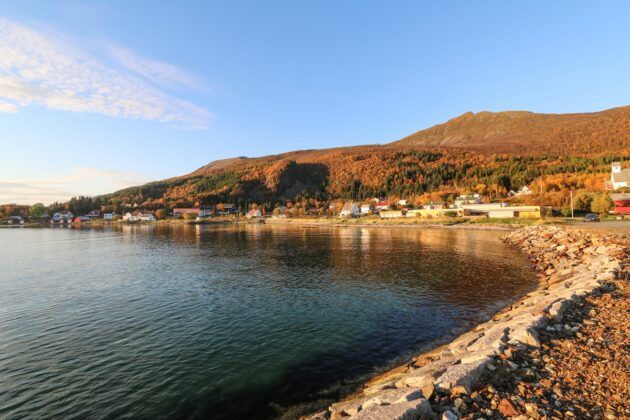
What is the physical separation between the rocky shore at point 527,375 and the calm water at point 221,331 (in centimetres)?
314

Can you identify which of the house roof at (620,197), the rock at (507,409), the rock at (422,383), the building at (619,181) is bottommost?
the rock at (422,383)

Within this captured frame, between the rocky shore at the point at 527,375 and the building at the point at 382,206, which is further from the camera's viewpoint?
the building at the point at 382,206

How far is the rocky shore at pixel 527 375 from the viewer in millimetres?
8047

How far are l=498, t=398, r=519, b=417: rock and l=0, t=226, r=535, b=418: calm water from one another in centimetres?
619

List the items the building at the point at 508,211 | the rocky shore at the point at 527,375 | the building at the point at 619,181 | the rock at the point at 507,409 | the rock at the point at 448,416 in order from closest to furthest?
the rock at the point at 448,416 → the rock at the point at 507,409 → the rocky shore at the point at 527,375 → the building at the point at 508,211 → the building at the point at 619,181

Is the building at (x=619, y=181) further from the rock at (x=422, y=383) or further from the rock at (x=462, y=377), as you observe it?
the rock at (x=422, y=383)

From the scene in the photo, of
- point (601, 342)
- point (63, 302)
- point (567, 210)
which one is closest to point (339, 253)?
point (63, 302)

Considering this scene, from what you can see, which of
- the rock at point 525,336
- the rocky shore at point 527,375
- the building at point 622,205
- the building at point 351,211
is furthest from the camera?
the building at point 351,211

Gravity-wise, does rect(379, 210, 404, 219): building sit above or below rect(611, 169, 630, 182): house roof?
below

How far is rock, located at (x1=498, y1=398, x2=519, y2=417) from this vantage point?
7.83 meters

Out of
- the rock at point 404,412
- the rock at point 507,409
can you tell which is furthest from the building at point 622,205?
the rock at point 404,412

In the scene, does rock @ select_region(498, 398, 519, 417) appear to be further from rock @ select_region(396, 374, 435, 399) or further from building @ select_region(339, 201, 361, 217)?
building @ select_region(339, 201, 361, 217)

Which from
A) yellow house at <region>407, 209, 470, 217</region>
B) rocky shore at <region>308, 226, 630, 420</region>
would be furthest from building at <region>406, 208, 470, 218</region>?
rocky shore at <region>308, 226, 630, 420</region>

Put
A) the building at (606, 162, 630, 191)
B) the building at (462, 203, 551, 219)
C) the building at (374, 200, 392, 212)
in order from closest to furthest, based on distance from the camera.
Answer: the building at (462, 203, 551, 219)
the building at (606, 162, 630, 191)
the building at (374, 200, 392, 212)
